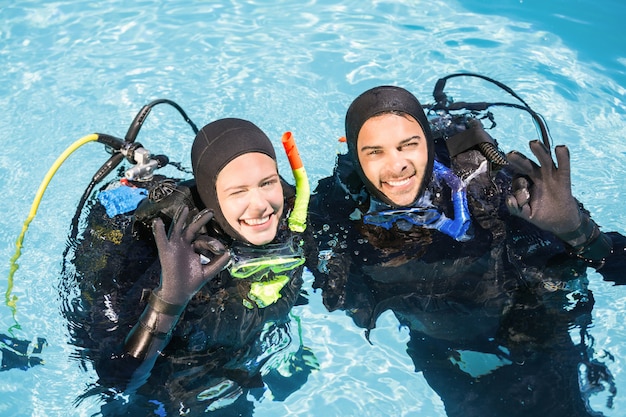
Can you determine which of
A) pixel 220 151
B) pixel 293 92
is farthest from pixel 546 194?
pixel 293 92

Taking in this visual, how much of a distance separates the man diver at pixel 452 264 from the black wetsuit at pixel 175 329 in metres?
0.43

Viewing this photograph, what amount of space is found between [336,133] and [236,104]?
105cm

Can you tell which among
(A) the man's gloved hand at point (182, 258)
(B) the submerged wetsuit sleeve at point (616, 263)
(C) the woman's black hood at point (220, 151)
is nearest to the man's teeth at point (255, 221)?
(C) the woman's black hood at point (220, 151)

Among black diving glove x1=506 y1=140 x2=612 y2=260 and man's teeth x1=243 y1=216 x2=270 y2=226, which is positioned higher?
black diving glove x1=506 y1=140 x2=612 y2=260

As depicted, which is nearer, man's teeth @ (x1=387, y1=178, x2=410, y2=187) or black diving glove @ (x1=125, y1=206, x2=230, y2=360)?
black diving glove @ (x1=125, y1=206, x2=230, y2=360)

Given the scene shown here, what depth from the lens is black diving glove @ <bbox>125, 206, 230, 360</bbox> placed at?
10.8 feet

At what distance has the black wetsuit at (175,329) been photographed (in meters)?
3.74

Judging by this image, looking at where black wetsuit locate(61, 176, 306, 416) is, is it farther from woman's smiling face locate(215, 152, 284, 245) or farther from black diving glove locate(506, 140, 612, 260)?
black diving glove locate(506, 140, 612, 260)

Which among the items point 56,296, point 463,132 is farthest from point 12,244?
point 463,132

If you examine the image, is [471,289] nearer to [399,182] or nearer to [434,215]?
[434,215]

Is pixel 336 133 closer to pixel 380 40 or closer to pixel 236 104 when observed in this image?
pixel 236 104

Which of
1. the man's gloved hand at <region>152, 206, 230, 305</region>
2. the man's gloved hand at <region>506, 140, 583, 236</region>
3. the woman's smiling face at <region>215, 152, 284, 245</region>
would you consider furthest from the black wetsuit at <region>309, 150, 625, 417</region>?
the man's gloved hand at <region>152, 206, 230, 305</region>

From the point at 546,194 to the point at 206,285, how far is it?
189 cm

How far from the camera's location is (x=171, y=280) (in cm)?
330
